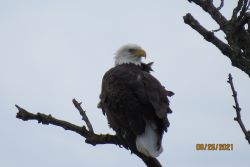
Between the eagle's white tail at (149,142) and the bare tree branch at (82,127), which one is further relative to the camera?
the eagle's white tail at (149,142)

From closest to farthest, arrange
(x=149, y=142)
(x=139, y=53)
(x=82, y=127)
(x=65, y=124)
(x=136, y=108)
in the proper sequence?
1. (x=65, y=124)
2. (x=82, y=127)
3. (x=149, y=142)
4. (x=136, y=108)
5. (x=139, y=53)

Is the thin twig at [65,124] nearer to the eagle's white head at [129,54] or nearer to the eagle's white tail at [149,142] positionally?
the eagle's white tail at [149,142]

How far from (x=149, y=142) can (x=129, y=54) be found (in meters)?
2.70

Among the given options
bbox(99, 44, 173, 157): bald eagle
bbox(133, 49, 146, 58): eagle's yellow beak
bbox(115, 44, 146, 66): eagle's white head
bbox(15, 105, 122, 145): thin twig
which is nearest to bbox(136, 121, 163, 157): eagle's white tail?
bbox(99, 44, 173, 157): bald eagle

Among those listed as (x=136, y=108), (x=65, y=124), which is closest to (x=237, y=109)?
(x=65, y=124)

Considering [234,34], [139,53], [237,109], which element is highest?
[139,53]

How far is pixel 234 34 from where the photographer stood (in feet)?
7.84

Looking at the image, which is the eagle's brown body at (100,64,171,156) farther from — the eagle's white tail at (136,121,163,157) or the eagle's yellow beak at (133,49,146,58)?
the eagle's yellow beak at (133,49,146,58)

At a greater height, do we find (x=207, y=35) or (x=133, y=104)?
(x=133, y=104)

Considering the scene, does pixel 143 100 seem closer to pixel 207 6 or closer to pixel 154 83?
pixel 154 83

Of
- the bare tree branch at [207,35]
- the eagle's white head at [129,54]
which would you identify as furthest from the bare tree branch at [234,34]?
the eagle's white head at [129,54]

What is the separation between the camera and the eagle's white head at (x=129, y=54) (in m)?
7.27

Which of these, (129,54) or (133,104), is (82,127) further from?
(129,54)

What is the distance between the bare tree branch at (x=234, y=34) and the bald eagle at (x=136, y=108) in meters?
2.26
